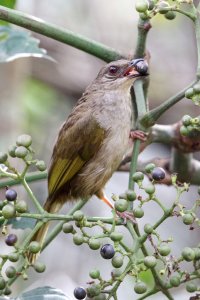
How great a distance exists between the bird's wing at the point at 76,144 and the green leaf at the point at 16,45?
457 mm

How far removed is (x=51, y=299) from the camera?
284cm

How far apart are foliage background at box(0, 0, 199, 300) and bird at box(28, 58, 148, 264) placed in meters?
1.90

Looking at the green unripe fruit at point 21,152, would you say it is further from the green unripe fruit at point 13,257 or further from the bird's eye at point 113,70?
the bird's eye at point 113,70

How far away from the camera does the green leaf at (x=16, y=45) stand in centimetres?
402

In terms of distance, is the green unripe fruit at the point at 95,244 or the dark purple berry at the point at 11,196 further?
the dark purple berry at the point at 11,196

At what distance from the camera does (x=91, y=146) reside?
438 cm

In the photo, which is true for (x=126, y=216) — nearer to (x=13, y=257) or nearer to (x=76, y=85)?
(x=13, y=257)

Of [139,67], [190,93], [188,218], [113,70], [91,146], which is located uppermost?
[190,93]

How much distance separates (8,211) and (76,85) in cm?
610

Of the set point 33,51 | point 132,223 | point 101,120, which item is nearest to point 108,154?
point 101,120

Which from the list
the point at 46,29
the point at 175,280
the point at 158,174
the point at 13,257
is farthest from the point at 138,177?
the point at 46,29

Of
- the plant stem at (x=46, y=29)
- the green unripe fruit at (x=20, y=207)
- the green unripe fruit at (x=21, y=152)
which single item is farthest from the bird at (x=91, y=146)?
the green unripe fruit at (x=20, y=207)

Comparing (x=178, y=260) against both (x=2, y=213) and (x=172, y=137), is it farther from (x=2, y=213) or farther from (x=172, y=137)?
(x=172, y=137)

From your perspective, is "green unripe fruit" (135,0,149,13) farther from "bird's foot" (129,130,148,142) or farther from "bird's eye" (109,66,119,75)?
"bird's eye" (109,66,119,75)
